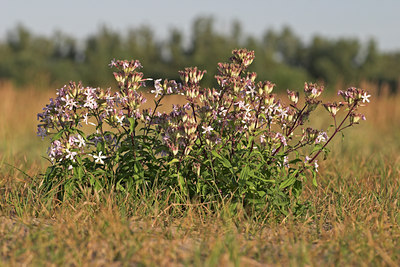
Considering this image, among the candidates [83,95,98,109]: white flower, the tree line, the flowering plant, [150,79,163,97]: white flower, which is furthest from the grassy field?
the tree line

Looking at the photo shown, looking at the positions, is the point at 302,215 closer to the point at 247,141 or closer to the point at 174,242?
the point at 247,141

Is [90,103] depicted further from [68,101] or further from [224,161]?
[224,161]

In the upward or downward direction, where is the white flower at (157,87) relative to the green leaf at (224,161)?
upward

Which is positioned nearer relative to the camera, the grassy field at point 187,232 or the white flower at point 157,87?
the grassy field at point 187,232

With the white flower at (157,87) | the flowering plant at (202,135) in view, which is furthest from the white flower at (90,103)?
the white flower at (157,87)

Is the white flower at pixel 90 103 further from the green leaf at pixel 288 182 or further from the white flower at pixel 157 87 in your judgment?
the green leaf at pixel 288 182

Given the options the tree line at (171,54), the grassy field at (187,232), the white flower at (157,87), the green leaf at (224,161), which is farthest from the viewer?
the tree line at (171,54)

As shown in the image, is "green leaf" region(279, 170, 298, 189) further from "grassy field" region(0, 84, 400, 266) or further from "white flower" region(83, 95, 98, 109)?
"white flower" region(83, 95, 98, 109)

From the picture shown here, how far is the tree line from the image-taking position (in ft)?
139

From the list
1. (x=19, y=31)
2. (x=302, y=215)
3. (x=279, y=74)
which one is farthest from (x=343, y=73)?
(x=302, y=215)

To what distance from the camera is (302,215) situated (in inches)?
157

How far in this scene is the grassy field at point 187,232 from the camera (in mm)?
2908

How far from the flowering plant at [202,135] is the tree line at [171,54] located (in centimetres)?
3428

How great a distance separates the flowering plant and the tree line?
3428 cm
